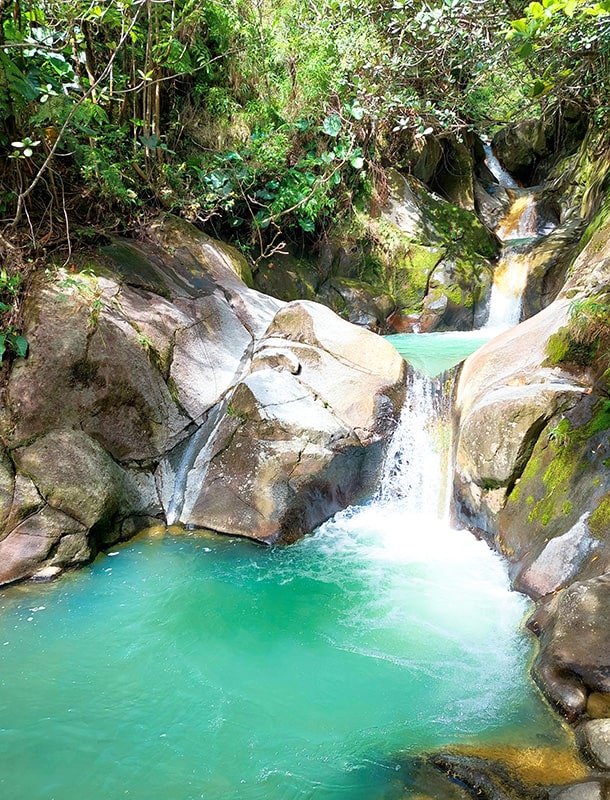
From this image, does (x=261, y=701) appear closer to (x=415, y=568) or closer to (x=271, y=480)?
(x=415, y=568)

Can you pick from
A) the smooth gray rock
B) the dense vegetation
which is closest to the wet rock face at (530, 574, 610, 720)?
the smooth gray rock

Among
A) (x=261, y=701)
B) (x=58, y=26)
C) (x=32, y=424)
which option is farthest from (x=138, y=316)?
(x=261, y=701)

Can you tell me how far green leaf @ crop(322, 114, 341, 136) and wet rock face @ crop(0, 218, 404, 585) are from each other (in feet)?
13.8

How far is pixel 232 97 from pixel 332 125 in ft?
5.67

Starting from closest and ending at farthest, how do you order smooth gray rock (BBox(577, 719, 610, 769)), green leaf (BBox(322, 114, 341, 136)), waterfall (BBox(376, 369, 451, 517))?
smooth gray rock (BBox(577, 719, 610, 769)) → waterfall (BBox(376, 369, 451, 517)) → green leaf (BBox(322, 114, 341, 136))

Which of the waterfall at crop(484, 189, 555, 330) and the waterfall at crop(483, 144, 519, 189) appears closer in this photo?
the waterfall at crop(484, 189, 555, 330)

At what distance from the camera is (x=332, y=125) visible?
941 cm

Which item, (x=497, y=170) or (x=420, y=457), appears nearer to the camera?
(x=420, y=457)

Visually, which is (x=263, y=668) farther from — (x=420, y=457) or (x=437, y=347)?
(x=437, y=347)

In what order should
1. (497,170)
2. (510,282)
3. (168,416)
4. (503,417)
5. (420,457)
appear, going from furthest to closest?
(497,170), (510,282), (420,457), (168,416), (503,417)

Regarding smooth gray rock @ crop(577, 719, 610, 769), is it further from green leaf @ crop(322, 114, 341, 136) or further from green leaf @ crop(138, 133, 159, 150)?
green leaf @ crop(322, 114, 341, 136)

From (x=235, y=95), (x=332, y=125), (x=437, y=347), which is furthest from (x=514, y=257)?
(x=235, y=95)

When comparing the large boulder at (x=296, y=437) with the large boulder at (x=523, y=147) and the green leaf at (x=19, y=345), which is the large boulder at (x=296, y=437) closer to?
the green leaf at (x=19, y=345)

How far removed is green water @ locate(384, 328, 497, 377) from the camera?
7.72 m
